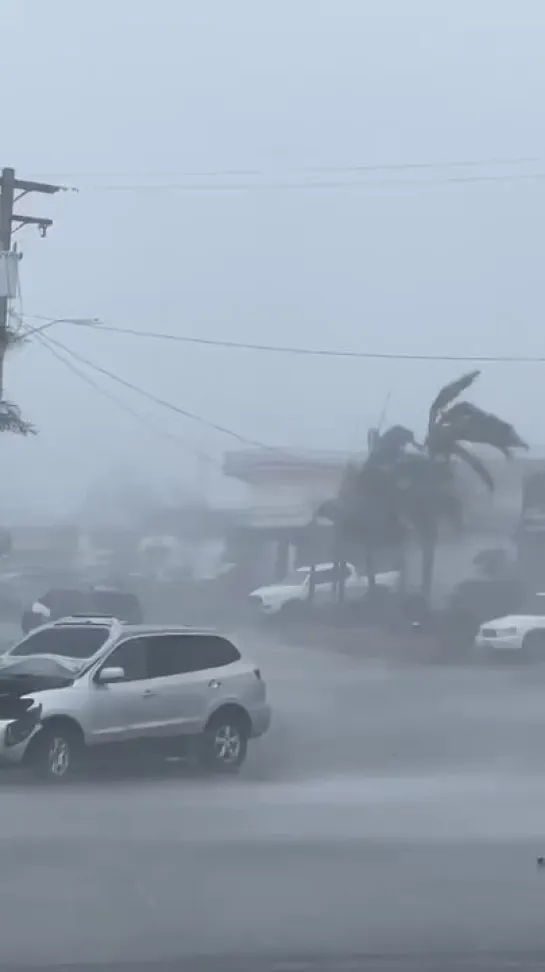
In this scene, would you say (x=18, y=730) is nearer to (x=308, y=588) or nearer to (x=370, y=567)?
(x=308, y=588)

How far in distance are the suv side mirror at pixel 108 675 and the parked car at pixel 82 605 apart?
10.9m

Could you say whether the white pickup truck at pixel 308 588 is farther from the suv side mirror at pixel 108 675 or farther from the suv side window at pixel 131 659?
the suv side mirror at pixel 108 675

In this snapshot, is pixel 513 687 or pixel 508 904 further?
pixel 513 687

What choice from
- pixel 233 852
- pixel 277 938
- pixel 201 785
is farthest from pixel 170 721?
pixel 277 938

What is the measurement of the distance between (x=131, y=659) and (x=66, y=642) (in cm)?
122

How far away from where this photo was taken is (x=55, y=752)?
1481cm

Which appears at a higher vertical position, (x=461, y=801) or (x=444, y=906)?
(x=444, y=906)

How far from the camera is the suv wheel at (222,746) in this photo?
16.0m

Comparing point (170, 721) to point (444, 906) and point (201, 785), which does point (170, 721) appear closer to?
point (201, 785)

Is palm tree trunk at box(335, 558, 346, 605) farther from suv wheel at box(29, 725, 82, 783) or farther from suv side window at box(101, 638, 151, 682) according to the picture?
suv wheel at box(29, 725, 82, 783)

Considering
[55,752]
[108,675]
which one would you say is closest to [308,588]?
[108,675]

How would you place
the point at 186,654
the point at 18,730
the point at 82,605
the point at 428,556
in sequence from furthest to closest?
the point at 428,556 < the point at 82,605 < the point at 186,654 < the point at 18,730

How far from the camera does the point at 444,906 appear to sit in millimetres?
8953

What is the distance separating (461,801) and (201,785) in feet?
8.51
